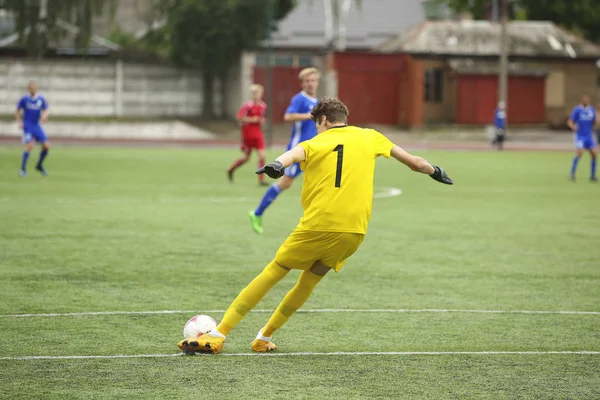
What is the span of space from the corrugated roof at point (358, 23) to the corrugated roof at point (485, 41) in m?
5.84

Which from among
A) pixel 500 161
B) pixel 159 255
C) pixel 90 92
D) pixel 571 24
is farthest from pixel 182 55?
pixel 159 255

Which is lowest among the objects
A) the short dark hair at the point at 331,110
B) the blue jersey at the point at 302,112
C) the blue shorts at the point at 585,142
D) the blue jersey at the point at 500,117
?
the blue jersey at the point at 500,117

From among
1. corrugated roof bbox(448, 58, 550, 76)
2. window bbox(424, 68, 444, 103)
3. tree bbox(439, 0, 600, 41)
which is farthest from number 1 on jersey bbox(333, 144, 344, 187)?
tree bbox(439, 0, 600, 41)

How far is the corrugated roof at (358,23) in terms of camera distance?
62.8 metres

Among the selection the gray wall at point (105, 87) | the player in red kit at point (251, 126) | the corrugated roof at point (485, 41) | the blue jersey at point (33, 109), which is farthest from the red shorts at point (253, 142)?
the corrugated roof at point (485, 41)

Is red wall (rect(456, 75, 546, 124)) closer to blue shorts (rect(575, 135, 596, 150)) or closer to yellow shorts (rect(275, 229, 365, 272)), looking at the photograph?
blue shorts (rect(575, 135, 596, 150))

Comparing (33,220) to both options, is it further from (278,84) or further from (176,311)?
(278,84)

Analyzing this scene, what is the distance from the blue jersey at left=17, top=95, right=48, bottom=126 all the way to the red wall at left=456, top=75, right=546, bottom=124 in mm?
32055

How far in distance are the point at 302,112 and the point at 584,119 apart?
13.4 m

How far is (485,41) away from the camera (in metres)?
56.1

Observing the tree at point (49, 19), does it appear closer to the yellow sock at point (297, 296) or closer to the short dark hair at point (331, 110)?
the short dark hair at point (331, 110)

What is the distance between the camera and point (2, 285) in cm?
1028

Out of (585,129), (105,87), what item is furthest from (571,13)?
(585,129)

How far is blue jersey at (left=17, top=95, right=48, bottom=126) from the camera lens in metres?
25.4
